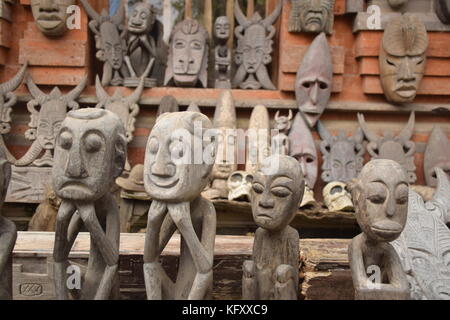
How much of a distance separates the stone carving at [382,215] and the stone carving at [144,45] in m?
3.11

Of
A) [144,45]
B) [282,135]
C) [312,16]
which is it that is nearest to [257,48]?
[312,16]

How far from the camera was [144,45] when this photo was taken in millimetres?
4797

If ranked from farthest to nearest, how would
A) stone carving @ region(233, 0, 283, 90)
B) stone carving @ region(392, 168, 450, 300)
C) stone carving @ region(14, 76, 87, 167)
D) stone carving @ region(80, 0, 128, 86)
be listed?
stone carving @ region(233, 0, 283, 90) → stone carving @ region(80, 0, 128, 86) → stone carving @ region(14, 76, 87, 167) → stone carving @ region(392, 168, 450, 300)

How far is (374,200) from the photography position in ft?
6.23

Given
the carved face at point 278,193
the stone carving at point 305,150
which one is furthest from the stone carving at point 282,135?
Result: the carved face at point 278,193

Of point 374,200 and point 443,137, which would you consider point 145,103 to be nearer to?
point 443,137

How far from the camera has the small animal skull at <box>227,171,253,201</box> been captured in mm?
3879

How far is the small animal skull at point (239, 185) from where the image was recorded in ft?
12.7

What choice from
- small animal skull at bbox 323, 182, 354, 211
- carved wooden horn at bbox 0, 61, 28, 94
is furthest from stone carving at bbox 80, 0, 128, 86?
small animal skull at bbox 323, 182, 354, 211

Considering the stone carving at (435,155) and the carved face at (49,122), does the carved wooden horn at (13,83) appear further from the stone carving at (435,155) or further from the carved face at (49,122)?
the stone carving at (435,155)

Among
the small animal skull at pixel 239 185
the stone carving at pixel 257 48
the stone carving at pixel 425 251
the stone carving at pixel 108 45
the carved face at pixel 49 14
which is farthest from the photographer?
the stone carving at pixel 257 48

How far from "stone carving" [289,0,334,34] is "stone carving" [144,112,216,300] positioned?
112 inches

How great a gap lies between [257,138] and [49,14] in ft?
7.04

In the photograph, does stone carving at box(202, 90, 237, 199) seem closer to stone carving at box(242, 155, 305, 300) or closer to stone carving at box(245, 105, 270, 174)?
stone carving at box(245, 105, 270, 174)
